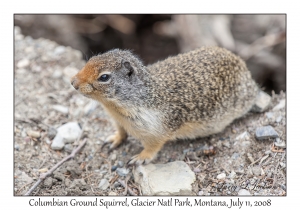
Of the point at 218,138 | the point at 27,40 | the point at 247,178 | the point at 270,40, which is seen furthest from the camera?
the point at 270,40

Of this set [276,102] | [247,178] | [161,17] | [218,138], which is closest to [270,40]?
[161,17]

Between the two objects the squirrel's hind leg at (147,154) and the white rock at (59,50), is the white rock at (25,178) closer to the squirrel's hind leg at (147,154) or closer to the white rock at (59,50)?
the squirrel's hind leg at (147,154)

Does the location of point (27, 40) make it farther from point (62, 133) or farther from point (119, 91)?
point (119, 91)

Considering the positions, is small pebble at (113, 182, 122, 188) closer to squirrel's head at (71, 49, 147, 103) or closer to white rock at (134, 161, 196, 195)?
white rock at (134, 161, 196, 195)

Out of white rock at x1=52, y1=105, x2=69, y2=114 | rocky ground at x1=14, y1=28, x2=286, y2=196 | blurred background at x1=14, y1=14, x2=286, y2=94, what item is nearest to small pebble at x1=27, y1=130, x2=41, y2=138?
rocky ground at x1=14, y1=28, x2=286, y2=196

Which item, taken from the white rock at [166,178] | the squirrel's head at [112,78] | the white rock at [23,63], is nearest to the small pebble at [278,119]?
the white rock at [166,178]

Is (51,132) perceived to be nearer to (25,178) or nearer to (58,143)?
(58,143)
